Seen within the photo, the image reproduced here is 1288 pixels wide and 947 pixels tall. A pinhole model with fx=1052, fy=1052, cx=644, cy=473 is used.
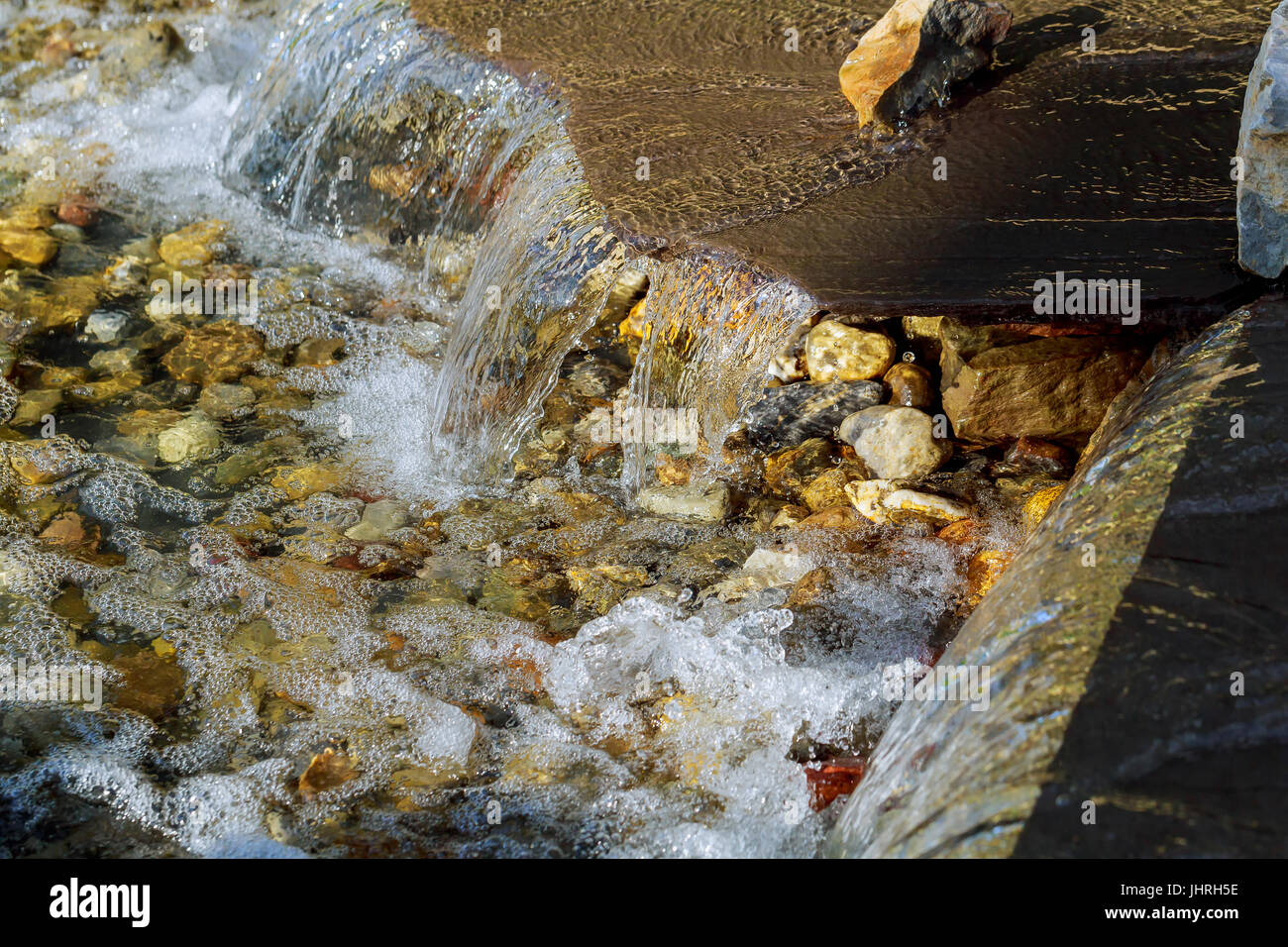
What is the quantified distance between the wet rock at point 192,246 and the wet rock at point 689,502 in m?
2.46

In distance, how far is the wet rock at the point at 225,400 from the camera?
3.75 m

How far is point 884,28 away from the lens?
11.4ft

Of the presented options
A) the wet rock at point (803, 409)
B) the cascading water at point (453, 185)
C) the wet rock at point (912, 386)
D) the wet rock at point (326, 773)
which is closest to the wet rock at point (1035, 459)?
the wet rock at point (912, 386)

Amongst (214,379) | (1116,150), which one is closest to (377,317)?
(214,379)

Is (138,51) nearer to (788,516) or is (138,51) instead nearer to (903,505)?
(788,516)

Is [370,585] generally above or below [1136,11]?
below

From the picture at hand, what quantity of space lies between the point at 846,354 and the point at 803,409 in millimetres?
234

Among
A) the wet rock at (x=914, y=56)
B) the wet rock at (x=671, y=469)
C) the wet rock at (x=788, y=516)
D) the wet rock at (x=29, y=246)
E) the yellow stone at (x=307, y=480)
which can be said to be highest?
the wet rock at (x=914, y=56)

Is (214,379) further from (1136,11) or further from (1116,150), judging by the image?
(1136,11)

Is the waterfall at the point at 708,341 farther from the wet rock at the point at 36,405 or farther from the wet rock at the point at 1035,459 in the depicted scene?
the wet rock at the point at 36,405

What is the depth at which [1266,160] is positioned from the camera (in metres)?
2.42

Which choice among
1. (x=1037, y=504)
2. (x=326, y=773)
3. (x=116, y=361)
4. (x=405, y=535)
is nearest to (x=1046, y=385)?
(x=1037, y=504)

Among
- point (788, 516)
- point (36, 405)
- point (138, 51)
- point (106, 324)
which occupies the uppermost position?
point (138, 51)
